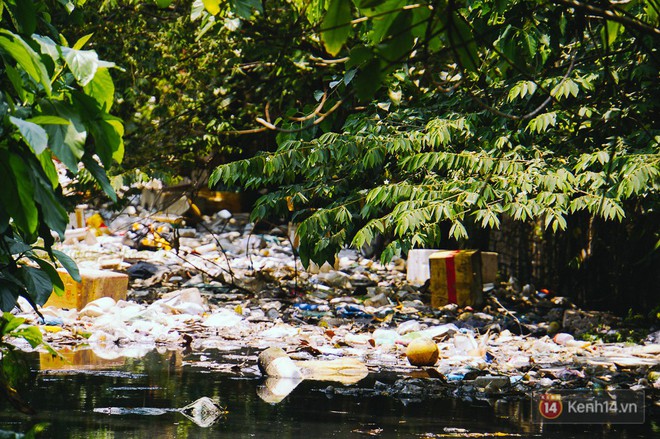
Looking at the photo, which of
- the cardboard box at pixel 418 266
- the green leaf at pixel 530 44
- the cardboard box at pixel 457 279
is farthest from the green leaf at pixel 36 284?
the cardboard box at pixel 418 266

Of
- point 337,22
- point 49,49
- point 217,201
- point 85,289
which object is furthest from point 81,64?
point 217,201

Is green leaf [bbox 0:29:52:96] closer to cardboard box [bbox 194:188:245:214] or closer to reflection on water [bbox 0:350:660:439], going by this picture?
reflection on water [bbox 0:350:660:439]

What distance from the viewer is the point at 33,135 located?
1377mm

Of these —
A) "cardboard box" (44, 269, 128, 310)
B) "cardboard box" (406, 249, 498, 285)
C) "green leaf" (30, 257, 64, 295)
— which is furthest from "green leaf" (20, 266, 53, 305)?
"cardboard box" (406, 249, 498, 285)

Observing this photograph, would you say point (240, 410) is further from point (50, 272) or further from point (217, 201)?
point (217, 201)

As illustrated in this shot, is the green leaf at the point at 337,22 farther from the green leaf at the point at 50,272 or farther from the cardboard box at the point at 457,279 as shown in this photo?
the cardboard box at the point at 457,279

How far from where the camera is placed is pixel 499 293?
8938 mm

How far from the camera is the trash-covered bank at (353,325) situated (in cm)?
537

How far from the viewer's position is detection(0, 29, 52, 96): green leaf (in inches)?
54.8

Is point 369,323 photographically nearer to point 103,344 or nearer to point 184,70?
point 103,344

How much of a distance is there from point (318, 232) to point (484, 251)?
4.51 metres

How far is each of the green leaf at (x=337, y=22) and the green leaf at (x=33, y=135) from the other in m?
0.49

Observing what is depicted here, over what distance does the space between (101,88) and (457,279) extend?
6.91 m

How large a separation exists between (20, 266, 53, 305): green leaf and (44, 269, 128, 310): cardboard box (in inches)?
190
